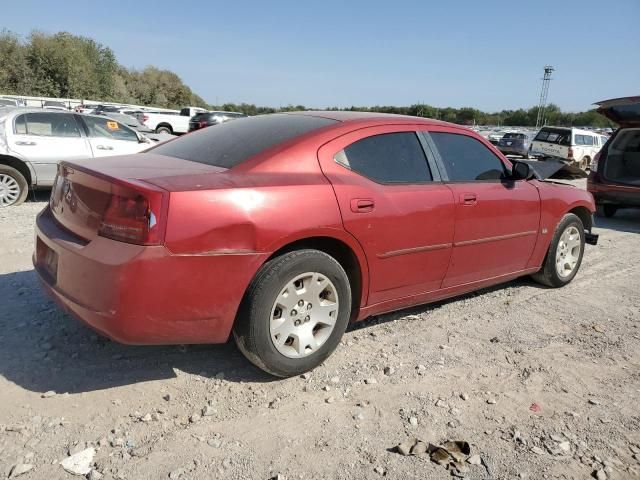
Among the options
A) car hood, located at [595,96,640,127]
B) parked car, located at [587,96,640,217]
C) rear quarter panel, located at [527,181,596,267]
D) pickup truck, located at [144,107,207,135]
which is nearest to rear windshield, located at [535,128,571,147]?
parked car, located at [587,96,640,217]

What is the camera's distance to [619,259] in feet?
21.1

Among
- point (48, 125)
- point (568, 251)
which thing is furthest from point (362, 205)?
point (48, 125)

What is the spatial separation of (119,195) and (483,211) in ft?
8.52

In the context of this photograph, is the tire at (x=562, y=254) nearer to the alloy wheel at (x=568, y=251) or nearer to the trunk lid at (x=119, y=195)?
the alloy wheel at (x=568, y=251)

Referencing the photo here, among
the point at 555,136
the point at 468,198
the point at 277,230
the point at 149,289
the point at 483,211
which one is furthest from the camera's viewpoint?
the point at 555,136

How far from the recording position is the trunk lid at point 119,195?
248 cm

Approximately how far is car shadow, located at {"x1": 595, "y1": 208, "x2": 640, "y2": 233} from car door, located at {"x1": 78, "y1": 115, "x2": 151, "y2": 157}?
801cm

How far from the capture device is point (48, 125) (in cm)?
833

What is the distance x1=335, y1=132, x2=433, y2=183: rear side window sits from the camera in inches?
130

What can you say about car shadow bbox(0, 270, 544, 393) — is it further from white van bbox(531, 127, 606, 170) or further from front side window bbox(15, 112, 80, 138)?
white van bbox(531, 127, 606, 170)

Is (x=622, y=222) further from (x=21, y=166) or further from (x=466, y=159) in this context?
(x=21, y=166)

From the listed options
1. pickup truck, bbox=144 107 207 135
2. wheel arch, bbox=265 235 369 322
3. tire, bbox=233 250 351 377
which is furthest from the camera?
pickup truck, bbox=144 107 207 135

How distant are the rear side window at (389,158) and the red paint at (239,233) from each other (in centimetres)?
6

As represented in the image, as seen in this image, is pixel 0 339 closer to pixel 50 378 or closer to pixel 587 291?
pixel 50 378
